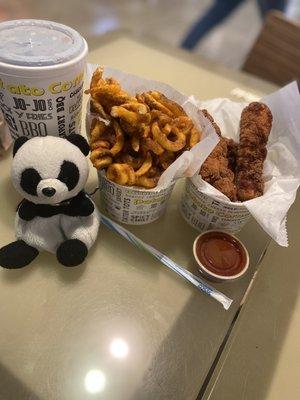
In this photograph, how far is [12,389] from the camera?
1.14 feet

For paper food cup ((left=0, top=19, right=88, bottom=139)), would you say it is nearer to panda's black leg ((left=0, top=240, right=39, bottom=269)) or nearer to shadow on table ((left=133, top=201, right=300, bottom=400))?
panda's black leg ((left=0, top=240, right=39, bottom=269))

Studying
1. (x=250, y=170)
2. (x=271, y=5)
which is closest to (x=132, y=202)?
(x=250, y=170)

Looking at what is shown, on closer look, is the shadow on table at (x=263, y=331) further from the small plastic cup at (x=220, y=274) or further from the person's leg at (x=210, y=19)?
the person's leg at (x=210, y=19)

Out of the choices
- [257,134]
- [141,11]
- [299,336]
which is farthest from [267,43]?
[141,11]

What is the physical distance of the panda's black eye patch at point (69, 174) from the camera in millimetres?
383

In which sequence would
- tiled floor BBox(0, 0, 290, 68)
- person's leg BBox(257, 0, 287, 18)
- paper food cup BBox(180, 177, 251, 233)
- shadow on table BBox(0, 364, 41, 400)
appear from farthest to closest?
tiled floor BBox(0, 0, 290, 68) → person's leg BBox(257, 0, 287, 18) → paper food cup BBox(180, 177, 251, 233) → shadow on table BBox(0, 364, 41, 400)

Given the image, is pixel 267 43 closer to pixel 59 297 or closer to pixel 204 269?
pixel 204 269

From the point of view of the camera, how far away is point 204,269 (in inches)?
17.0

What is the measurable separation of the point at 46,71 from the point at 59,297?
0.94ft

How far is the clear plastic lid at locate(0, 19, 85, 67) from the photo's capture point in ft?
1.30

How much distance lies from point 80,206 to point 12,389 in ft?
0.72

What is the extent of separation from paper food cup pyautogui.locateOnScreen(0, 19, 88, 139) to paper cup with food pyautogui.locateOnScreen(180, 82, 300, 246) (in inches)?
8.0

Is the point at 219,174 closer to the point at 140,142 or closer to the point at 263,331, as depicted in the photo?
the point at 140,142

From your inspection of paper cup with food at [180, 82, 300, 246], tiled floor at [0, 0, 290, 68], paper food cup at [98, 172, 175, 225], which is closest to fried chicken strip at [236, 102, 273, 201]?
paper cup with food at [180, 82, 300, 246]
